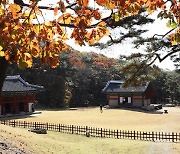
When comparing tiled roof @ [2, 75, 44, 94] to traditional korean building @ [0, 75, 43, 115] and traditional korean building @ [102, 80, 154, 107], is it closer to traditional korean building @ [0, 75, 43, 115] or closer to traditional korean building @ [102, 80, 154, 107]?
traditional korean building @ [0, 75, 43, 115]

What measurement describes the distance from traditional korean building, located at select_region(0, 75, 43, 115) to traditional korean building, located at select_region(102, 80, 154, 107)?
18.1 meters

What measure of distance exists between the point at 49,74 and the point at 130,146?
39.2 meters

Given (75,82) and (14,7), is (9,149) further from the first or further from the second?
(75,82)

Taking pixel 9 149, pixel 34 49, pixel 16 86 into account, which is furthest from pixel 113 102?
pixel 34 49

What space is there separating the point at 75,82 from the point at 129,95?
48.1 feet

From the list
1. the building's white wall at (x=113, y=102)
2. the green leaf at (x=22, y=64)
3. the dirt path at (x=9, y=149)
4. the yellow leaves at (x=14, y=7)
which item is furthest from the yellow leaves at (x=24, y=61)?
the building's white wall at (x=113, y=102)

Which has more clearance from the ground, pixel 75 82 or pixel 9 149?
pixel 75 82

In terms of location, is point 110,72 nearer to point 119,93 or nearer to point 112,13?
point 119,93

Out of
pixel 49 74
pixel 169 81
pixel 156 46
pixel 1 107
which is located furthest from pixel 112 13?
pixel 169 81

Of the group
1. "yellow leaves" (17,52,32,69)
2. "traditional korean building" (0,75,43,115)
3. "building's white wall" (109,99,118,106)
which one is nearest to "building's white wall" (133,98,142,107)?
"building's white wall" (109,99,118,106)

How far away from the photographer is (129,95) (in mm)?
49656

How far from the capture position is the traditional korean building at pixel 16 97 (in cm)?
3353

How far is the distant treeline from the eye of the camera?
2037 inches

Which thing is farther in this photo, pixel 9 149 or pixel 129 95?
pixel 129 95
